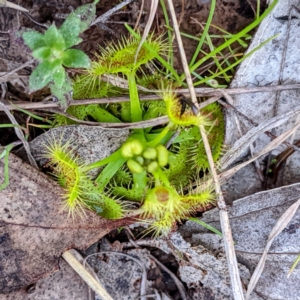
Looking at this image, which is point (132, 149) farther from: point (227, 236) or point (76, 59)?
point (227, 236)

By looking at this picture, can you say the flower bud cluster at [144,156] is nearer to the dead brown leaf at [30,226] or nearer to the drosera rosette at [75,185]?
the drosera rosette at [75,185]

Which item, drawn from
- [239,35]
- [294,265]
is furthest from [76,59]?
[294,265]

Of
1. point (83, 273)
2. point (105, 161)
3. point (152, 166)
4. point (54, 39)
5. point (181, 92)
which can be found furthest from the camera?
point (83, 273)

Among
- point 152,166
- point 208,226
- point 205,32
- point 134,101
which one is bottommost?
point 208,226

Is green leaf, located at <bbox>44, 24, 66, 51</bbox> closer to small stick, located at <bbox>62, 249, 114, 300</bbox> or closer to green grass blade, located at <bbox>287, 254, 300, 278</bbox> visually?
small stick, located at <bbox>62, 249, 114, 300</bbox>

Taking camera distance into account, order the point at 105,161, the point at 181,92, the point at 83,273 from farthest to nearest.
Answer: the point at 83,273
the point at 181,92
the point at 105,161

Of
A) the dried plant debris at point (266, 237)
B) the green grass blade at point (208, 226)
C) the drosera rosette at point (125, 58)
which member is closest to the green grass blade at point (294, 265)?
the dried plant debris at point (266, 237)

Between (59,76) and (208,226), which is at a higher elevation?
(59,76)
